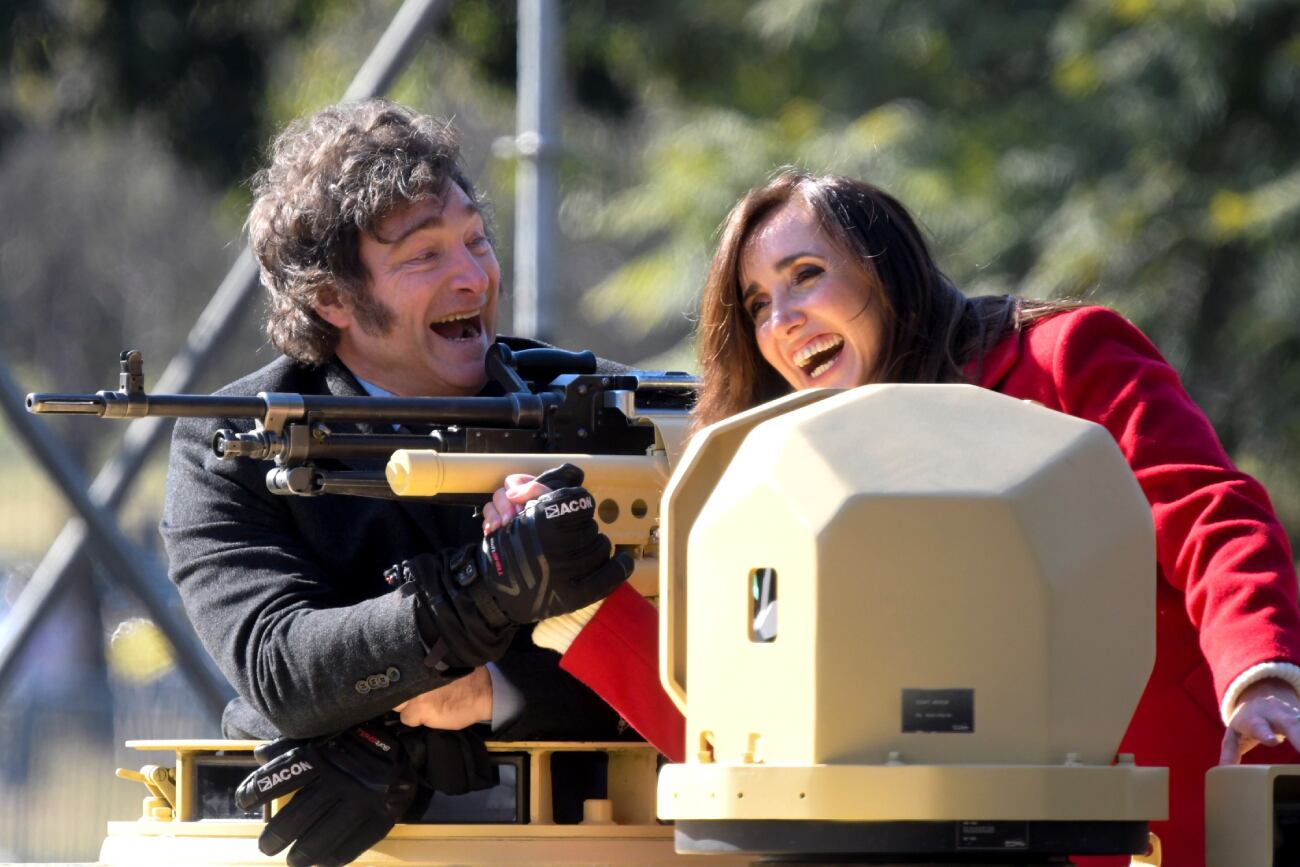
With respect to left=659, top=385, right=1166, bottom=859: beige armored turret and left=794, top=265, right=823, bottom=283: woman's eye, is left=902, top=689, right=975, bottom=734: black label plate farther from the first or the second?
left=794, top=265, right=823, bottom=283: woman's eye

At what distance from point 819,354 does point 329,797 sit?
0.99 metres

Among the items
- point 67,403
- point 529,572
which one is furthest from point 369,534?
point 529,572

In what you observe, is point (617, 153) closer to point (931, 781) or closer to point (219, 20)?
point (219, 20)

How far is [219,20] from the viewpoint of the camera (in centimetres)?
1068

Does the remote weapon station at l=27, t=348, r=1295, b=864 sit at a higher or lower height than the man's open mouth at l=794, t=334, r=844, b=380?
lower

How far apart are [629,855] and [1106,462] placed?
1156 mm

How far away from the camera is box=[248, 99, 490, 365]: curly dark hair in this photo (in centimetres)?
398

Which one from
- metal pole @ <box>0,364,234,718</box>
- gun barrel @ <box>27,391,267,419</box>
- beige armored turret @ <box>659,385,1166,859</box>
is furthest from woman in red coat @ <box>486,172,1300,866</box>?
metal pole @ <box>0,364,234,718</box>

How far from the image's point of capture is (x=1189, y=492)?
2838 mm

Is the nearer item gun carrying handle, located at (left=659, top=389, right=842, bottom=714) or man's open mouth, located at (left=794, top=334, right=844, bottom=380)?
gun carrying handle, located at (left=659, top=389, right=842, bottom=714)

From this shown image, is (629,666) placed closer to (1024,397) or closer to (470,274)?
(1024,397)

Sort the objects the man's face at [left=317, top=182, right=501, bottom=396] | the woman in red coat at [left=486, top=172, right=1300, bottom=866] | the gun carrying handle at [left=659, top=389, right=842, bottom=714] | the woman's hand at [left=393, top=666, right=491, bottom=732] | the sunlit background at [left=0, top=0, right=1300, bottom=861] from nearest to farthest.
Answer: the gun carrying handle at [left=659, top=389, right=842, bottom=714], the woman in red coat at [left=486, top=172, right=1300, bottom=866], the woman's hand at [left=393, top=666, right=491, bottom=732], the man's face at [left=317, top=182, right=501, bottom=396], the sunlit background at [left=0, top=0, right=1300, bottom=861]

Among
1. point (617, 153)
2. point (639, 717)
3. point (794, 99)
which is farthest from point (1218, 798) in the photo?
point (617, 153)

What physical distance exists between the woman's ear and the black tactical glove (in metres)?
1.01
